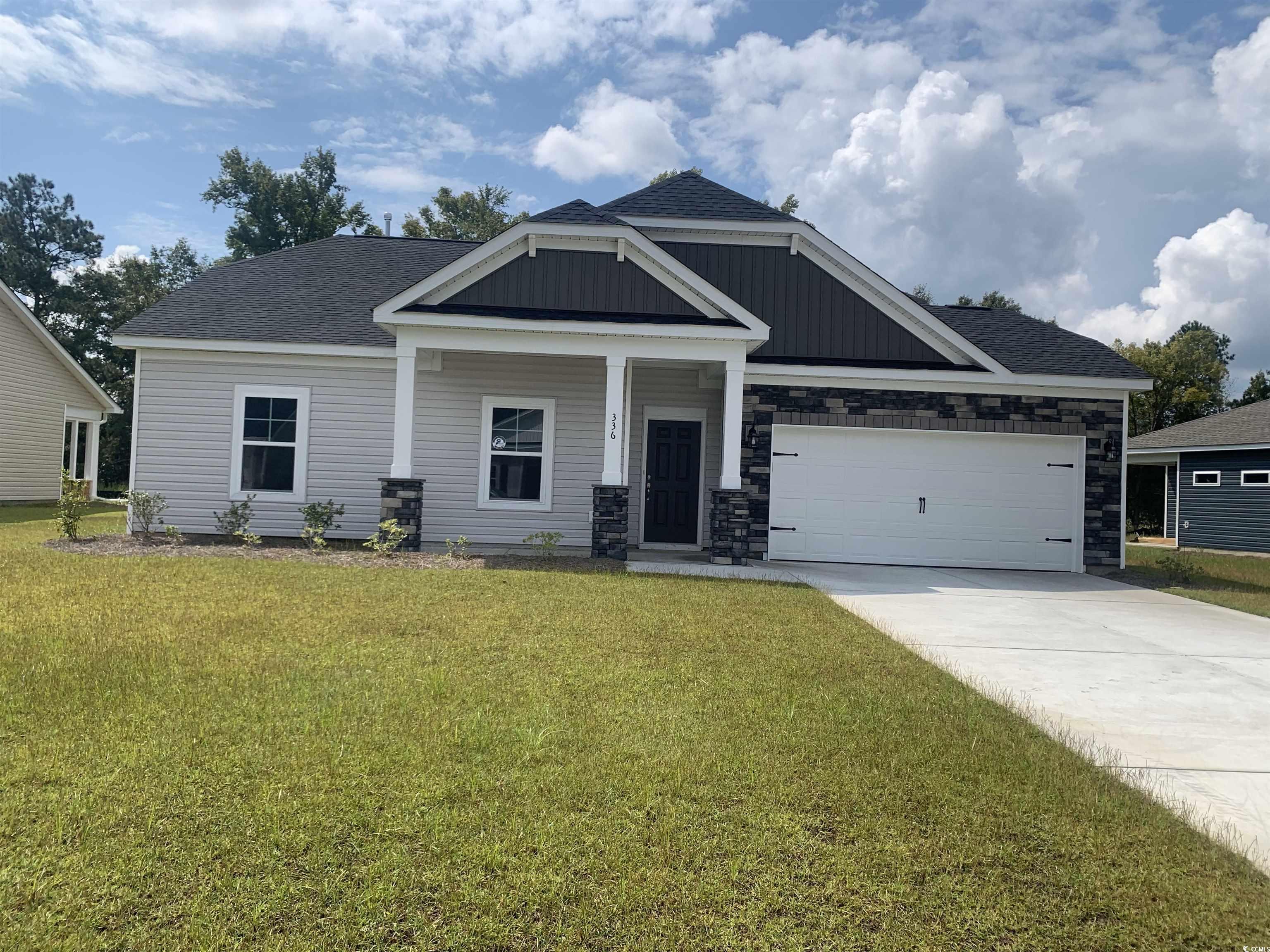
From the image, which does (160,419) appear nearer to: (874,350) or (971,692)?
(874,350)

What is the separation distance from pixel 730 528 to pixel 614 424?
7.19 feet

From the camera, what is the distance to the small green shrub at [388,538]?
11227 mm

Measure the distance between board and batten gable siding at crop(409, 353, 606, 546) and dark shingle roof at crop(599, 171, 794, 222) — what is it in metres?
2.92

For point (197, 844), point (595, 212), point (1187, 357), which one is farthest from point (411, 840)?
point (1187, 357)

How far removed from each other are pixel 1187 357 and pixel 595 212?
36.1 m

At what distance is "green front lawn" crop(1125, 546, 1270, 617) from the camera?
404 inches

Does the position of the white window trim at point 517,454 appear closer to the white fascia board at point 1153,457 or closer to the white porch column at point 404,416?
the white porch column at point 404,416

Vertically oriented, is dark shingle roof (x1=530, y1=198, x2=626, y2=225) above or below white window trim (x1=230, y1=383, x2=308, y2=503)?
above

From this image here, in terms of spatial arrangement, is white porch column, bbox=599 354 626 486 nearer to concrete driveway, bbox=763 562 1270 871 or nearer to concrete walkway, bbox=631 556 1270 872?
concrete walkway, bbox=631 556 1270 872

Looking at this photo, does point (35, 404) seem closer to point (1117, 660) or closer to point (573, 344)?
point (573, 344)

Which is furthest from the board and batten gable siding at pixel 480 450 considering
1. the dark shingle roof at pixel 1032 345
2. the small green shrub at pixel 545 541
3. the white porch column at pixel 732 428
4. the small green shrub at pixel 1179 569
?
the small green shrub at pixel 1179 569

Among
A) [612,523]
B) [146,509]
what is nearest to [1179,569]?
[612,523]

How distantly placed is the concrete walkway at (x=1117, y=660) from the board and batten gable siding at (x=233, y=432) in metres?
4.97

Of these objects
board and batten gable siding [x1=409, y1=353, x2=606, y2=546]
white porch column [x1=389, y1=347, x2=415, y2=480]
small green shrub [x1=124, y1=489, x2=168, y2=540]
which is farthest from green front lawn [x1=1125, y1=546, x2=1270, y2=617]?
small green shrub [x1=124, y1=489, x2=168, y2=540]
